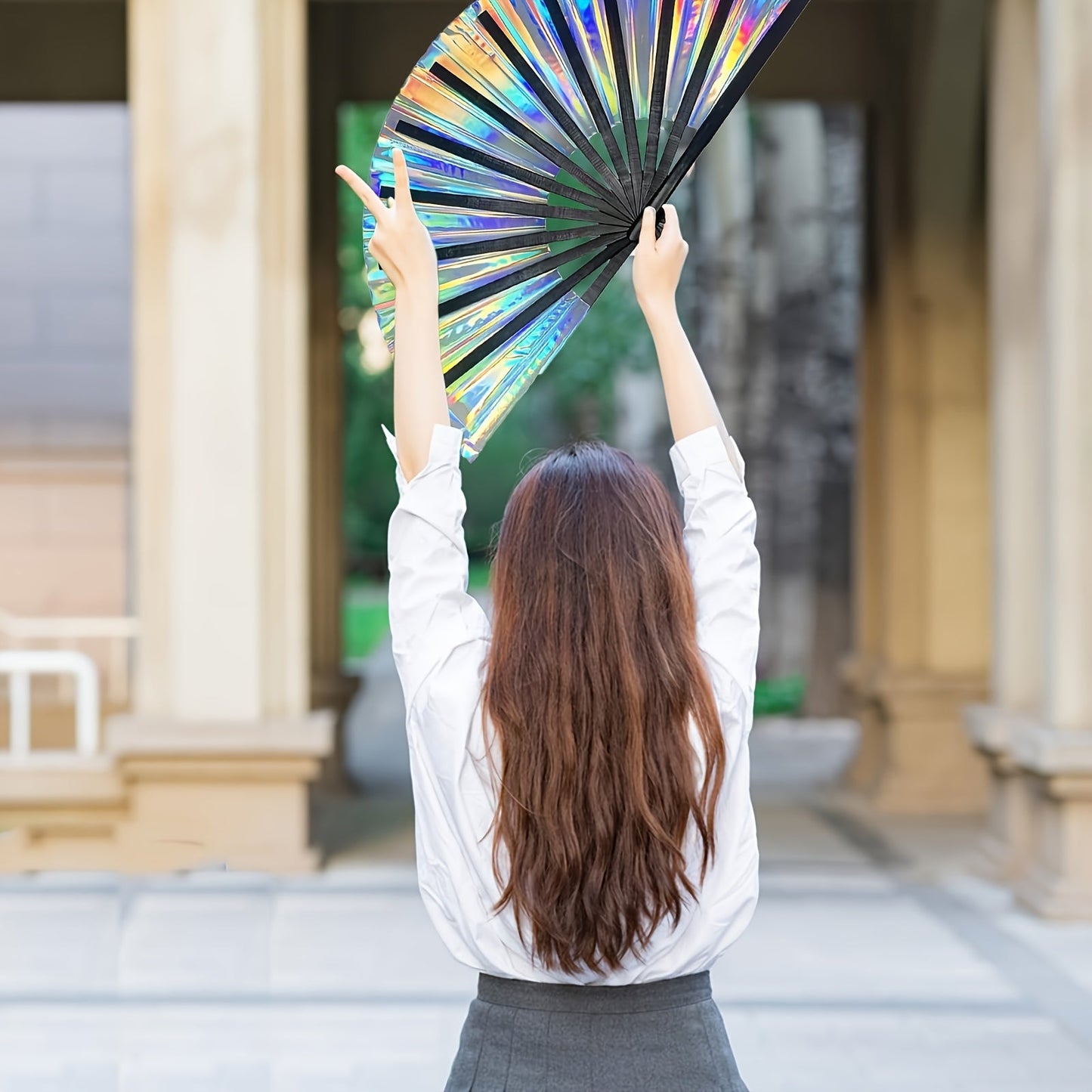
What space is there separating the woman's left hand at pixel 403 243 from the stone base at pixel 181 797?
16.7 feet

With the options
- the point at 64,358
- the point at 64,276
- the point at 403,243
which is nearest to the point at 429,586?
the point at 403,243

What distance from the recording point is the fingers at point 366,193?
6.21ft

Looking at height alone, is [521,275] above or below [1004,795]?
above

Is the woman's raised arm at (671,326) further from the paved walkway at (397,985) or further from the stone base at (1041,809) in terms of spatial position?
the stone base at (1041,809)

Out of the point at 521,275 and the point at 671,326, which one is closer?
the point at 671,326

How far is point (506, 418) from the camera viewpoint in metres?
5.71

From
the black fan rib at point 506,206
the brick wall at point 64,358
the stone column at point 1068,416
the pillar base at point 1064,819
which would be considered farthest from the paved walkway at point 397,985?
the brick wall at point 64,358

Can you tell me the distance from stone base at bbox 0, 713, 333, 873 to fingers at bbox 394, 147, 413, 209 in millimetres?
5107

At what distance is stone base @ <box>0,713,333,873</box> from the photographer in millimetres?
6832

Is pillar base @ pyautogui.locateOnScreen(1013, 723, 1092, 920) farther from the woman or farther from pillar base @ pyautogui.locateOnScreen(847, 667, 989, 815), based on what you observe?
the woman

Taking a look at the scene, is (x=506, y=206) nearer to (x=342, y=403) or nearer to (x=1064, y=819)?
(x=1064, y=819)

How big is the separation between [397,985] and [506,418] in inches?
82.7

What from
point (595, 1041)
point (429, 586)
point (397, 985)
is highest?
point (429, 586)

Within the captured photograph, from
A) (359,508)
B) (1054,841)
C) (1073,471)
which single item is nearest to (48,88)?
(1073,471)
